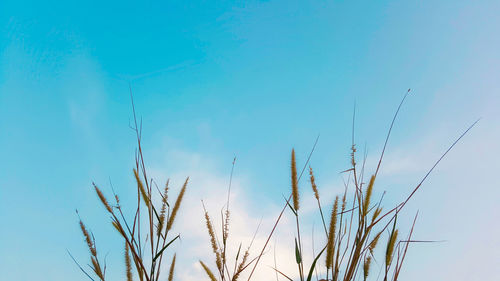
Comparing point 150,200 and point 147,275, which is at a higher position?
point 150,200

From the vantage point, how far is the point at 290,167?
1.90m

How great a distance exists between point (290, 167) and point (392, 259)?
58cm

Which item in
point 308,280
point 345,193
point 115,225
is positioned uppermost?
point 345,193

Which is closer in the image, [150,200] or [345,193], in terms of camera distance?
[150,200]

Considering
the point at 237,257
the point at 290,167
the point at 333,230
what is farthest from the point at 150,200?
the point at 333,230

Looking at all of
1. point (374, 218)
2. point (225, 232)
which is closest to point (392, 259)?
point (374, 218)

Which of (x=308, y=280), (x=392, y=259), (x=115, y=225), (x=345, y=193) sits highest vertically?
(x=345, y=193)

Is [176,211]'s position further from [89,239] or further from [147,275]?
[89,239]

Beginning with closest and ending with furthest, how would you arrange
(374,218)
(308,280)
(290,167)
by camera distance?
1. (308,280)
2. (374,218)
3. (290,167)

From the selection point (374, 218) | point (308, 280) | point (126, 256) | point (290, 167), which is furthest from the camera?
point (290, 167)

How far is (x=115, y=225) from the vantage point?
1772mm

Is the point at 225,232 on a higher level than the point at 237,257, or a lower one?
higher

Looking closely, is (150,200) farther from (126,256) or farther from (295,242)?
(295,242)

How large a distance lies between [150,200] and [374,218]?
914 mm
